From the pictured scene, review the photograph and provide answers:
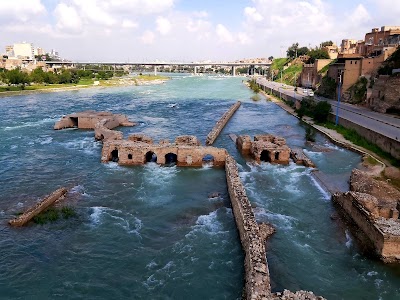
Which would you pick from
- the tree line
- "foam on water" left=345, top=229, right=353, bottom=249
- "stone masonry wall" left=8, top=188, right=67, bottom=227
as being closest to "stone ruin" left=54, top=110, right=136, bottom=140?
"stone masonry wall" left=8, top=188, right=67, bottom=227

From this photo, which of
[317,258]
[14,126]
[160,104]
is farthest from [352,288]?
[160,104]

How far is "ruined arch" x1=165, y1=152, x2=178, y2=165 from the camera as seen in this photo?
106 ft

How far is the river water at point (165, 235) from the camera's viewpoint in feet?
52.1

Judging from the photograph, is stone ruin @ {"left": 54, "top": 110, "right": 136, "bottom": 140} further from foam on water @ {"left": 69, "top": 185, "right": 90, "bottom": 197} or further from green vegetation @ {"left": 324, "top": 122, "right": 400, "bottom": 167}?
green vegetation @ {"left": 324, "top": 122, "right": 400, "bottom": 167}

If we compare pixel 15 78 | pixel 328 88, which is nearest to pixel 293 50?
pixel 328 88

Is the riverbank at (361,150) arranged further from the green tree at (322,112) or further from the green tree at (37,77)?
the green tree at (37,77)

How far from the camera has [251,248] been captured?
16078 mm

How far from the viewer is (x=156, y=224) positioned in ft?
69.1

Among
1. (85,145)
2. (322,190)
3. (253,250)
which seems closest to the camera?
(253,250)

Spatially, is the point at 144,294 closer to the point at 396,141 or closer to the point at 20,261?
the point at 20,261

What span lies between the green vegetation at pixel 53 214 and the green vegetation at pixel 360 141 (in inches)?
990

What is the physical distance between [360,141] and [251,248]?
26.2 m

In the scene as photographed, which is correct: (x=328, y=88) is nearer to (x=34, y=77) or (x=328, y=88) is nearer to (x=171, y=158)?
(x=171, y=158)

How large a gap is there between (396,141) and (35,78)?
103 metres
